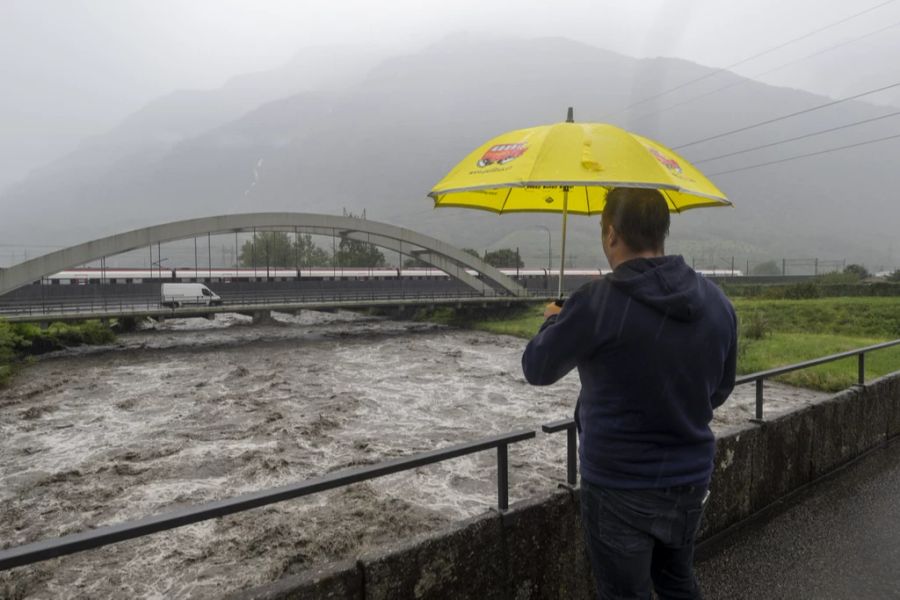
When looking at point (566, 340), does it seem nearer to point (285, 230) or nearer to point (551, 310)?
point (551, 310)

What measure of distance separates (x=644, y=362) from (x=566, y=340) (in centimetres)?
25

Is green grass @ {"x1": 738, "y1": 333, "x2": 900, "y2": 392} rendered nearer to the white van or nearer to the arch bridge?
the arch bridge

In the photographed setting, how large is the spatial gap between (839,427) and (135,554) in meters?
9.12

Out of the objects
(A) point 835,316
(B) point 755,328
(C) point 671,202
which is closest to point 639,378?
(C) point 671,202

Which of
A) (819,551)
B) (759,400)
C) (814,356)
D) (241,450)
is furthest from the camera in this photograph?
(814,356)

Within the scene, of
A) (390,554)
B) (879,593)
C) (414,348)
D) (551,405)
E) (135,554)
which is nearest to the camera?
(390,554)

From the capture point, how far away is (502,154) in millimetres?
3225

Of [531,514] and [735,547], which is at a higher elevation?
[531,514]

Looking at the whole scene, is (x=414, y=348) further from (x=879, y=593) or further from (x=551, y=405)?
(x=879, y=593)

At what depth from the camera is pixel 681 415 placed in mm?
1912

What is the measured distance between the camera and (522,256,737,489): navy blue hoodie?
72.7 inches

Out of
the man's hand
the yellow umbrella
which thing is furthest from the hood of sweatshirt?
the yellow umbrella

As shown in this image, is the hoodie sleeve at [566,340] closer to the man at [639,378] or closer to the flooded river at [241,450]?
the man at [639,378]

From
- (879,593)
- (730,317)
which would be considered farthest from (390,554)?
(879,593)
